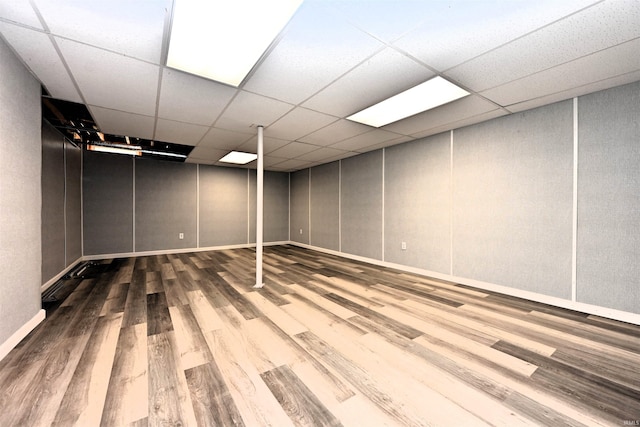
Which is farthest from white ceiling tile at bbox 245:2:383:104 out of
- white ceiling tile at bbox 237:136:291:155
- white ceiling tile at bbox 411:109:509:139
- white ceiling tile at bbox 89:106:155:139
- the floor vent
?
the floor vent

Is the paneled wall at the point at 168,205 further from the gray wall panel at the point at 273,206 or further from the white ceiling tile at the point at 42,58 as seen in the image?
the white ceiling tile at the point at 42,58

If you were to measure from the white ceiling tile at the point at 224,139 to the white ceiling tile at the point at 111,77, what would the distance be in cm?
109

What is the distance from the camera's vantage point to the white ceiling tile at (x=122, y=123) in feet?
11.0

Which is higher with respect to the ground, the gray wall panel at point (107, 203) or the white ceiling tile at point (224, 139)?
the white ceiling tile at point (224, 139)

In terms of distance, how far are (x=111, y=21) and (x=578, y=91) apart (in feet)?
14.4

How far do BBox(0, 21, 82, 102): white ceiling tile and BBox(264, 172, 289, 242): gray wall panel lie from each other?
17.8ft

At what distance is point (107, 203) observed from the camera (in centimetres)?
582

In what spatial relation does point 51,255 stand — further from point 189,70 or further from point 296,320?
point 296,320

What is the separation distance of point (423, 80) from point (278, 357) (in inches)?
113

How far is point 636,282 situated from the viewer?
8.18ft

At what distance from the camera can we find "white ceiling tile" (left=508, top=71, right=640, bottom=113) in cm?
243

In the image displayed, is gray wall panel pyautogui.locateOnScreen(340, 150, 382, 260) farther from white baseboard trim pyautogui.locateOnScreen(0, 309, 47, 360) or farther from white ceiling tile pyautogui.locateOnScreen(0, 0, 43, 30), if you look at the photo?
white baseboard trim pyautogui.locateOnScreen(0, 309, 47, 360)

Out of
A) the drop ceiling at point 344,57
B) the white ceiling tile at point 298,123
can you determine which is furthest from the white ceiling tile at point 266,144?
the drop ceiling at point 344,57

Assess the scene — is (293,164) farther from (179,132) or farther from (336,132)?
(179,132)
